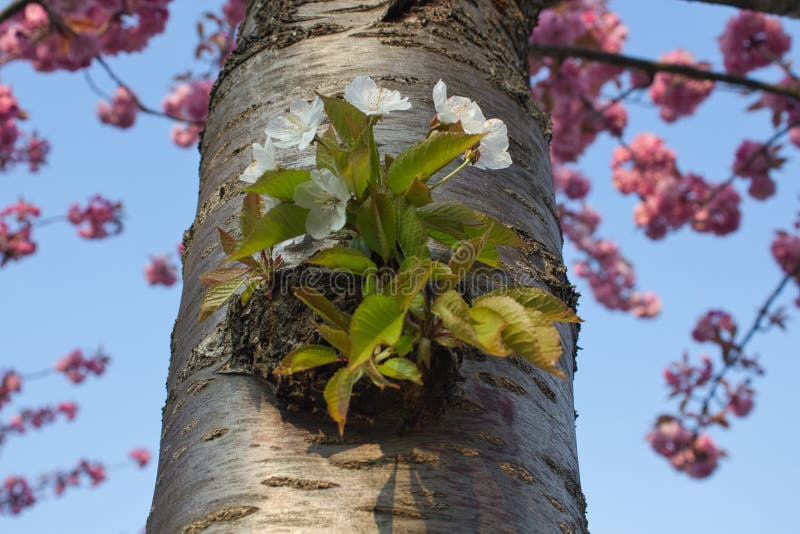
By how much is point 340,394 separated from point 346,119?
380mm

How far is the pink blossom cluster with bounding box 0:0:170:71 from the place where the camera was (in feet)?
15.1

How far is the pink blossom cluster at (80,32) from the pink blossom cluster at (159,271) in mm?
4738

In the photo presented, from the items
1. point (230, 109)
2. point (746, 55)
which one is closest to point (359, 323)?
point (230, 109)

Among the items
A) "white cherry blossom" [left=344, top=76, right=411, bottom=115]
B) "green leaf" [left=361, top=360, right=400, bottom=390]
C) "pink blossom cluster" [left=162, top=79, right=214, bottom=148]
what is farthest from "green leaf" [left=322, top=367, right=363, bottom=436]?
"pink blossom cluster" [left=162, top=79, right=214, bottom=148]

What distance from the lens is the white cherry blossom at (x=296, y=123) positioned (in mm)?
863

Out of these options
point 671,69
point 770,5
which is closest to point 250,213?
point 770,5

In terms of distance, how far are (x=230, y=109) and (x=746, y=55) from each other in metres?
6.21

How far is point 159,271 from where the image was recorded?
10.7 meters

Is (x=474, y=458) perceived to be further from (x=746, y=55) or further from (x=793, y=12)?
(x=746, y=55)

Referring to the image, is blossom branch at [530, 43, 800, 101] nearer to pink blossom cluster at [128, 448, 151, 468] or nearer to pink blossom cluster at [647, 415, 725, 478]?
pink blossom cluster at [647, 415, 725, 478]

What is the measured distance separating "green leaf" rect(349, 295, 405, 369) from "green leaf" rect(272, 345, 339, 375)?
7cm

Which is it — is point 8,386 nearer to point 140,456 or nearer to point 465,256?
point 140,456

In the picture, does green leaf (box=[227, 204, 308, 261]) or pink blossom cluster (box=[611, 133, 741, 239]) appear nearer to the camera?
green leaf (box=[227, 204, 308, 261])

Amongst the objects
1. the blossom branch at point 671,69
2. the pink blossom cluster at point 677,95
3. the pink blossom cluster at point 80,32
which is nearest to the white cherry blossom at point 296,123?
the blossom branch at point 671,69
